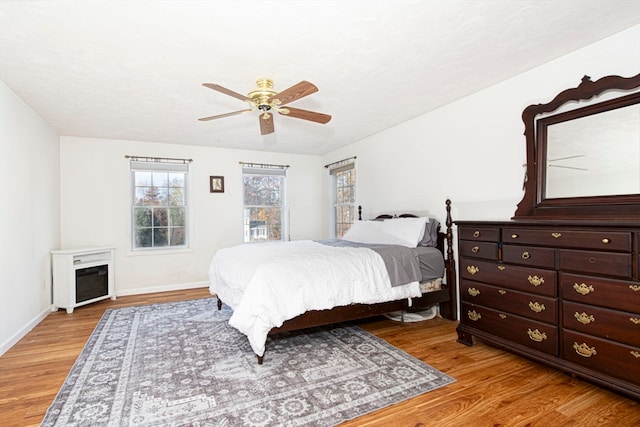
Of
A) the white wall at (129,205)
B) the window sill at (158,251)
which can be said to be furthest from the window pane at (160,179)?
the window sill at (158,251)

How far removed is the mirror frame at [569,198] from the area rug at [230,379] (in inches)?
62.7

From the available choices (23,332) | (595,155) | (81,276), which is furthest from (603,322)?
(81,276)

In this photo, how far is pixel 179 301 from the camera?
4.54 metres

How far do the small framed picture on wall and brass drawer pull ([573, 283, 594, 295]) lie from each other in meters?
4.99

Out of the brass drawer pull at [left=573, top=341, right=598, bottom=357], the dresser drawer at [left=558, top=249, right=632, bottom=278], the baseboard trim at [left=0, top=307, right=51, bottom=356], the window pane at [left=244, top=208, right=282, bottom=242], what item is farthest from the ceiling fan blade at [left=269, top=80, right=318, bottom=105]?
the window pane at [left=244, top=208, right=282, bottom=242]

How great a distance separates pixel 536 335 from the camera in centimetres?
229

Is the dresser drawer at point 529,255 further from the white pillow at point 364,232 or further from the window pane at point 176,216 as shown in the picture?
the window pane at point 176,216

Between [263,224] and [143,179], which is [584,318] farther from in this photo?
[143,179]

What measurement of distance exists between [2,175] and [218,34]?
2.44 meters

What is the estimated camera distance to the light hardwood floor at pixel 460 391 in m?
1.85

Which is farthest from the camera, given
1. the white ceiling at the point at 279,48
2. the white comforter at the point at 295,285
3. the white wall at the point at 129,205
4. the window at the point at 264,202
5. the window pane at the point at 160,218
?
the window at the point at 264,202

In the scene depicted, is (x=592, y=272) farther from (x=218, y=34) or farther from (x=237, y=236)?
(x=237, y=236)

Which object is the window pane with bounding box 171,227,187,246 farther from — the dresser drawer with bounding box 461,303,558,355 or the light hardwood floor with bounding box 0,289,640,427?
the dresser drawer with bounding box 461,303,558,355

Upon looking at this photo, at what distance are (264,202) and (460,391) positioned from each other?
4.65 meters
